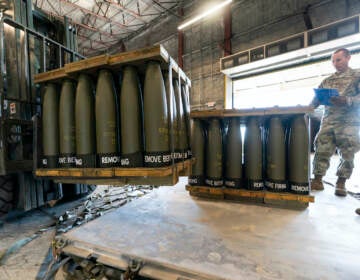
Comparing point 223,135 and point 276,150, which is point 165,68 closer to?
point 223,135

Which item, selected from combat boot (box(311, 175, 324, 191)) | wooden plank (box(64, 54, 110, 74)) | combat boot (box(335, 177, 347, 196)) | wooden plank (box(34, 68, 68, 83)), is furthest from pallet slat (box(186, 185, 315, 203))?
wooden plank (box(34, 68, 68, 83))

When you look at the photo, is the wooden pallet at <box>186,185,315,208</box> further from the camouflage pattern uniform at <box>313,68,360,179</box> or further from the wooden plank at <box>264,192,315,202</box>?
the camouflage pattern uniform at <box>313,68,360,179</box>

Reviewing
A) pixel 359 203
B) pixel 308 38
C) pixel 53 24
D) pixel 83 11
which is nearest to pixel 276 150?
pixel 359 203

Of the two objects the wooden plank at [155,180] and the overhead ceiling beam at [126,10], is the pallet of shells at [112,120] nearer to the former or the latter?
the wooden plank at [155,180]

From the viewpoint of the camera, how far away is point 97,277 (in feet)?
3.96

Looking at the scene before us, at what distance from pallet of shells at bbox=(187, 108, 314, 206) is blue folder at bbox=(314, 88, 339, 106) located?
2.07ft

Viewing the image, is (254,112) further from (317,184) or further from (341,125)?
(317,184)

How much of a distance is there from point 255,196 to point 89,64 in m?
1.98

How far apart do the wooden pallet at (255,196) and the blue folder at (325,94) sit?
3.93 ft

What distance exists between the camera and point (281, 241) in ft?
4.36

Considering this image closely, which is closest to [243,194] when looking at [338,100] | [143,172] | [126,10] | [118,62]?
[143,172]

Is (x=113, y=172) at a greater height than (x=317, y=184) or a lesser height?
greater

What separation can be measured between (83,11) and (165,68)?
798 cm

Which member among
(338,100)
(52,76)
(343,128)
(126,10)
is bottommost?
(343,128)
